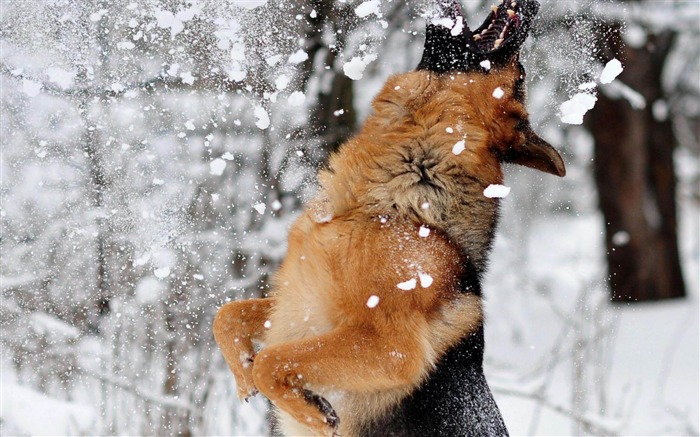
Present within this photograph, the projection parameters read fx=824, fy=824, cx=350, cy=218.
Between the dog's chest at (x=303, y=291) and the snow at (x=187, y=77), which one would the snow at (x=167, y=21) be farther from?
the dog's chest at (x=303, y=291)

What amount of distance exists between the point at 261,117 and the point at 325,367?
252 cm

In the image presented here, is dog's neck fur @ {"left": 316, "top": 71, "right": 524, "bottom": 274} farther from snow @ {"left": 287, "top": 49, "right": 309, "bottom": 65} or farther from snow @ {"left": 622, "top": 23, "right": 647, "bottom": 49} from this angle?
snow @ {"left": 622, "top": 23, "right": 647, "bottom": 49}

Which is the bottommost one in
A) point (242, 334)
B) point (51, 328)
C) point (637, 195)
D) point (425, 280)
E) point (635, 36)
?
point (637, 195)

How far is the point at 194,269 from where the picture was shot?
17.0 feet

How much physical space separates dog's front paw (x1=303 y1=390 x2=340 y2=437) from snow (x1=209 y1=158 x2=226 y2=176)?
244 centimetres

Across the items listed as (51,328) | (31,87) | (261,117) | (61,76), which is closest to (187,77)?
(261,117)

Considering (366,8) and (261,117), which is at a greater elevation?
(366,8)

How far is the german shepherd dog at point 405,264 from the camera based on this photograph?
301 centimetres

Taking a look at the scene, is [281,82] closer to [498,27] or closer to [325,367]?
[498,27]

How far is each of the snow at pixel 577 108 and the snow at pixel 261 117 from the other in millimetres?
1952

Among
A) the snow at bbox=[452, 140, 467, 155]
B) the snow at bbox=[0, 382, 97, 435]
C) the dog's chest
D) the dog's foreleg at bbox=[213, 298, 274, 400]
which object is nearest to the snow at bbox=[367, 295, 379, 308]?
the dog's chest

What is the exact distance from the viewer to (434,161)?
11.3 ft

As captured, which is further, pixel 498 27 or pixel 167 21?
pixel 167 21

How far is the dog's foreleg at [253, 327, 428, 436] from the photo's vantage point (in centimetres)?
296
